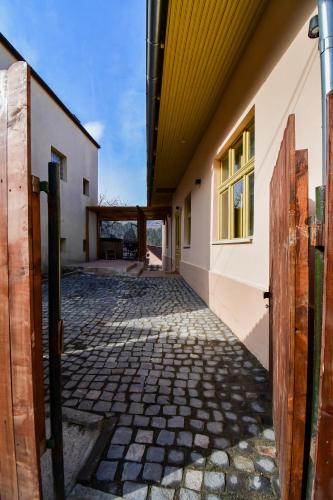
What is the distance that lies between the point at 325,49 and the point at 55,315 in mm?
2274

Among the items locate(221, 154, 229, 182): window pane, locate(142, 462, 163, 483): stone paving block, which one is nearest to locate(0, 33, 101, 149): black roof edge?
locate(221, 154, 229, 182): window pane

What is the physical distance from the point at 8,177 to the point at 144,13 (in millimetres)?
2723

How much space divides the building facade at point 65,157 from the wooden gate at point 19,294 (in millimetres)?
7612

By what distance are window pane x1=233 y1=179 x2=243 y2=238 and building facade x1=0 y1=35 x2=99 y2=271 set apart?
Result: 6536 mm

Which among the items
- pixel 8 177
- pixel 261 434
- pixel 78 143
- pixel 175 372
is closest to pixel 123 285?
pixel 175 372

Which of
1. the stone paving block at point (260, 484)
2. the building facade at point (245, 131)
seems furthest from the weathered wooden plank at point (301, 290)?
the building facade at point (245, 131)

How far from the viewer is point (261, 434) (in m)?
1.68

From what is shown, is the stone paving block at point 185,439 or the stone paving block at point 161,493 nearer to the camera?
the stone paving block at point 161,493

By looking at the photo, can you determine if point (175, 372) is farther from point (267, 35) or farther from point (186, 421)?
point (267, 35)

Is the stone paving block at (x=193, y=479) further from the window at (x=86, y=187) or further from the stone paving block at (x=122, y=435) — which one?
the window at (x=86, y=187)

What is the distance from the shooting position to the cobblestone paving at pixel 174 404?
1345mm

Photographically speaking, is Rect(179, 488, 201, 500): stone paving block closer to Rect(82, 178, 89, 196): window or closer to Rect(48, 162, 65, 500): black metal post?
Rect(48, 162, 65, 500): black metal post

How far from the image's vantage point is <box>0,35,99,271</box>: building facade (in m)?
8.05

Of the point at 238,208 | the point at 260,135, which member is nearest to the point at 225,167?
the point at 238,208
